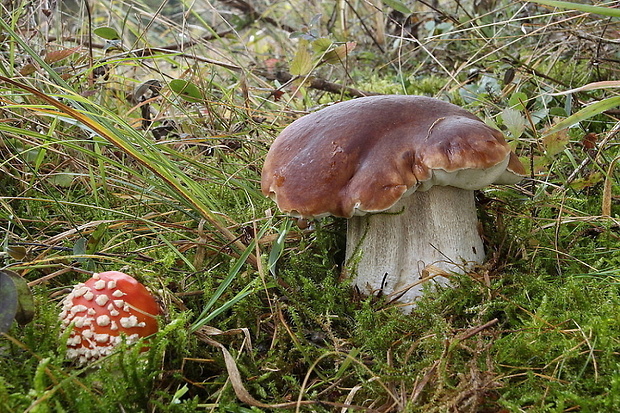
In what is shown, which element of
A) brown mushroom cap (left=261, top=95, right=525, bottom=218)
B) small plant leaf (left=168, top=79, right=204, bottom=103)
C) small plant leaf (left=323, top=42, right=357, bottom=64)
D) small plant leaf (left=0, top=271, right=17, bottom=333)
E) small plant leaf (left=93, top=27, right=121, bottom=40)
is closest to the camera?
small plant leaf (left=0, top=271, right=17, bottom=333)

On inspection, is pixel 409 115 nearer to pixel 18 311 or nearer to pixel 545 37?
pixel 18 311

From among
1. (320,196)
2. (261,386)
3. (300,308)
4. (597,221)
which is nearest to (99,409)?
(261,386)

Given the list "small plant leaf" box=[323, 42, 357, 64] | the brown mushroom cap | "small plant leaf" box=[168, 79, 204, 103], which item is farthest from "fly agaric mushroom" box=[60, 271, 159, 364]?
"small plant leaf" box=[323, 42, 357, 64]

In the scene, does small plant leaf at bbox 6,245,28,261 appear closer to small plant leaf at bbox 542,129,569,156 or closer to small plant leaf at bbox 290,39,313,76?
small plant leaf at bbox 290,39,313,76

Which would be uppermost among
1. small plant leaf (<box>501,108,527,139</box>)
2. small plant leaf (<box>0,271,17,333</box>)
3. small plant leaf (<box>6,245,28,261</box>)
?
small plant leaf (<box>501,108,527,139</box>)

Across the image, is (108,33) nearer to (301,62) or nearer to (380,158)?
(301,62)

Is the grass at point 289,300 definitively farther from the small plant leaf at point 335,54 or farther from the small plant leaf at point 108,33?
the small plant leaf at point 335,54
